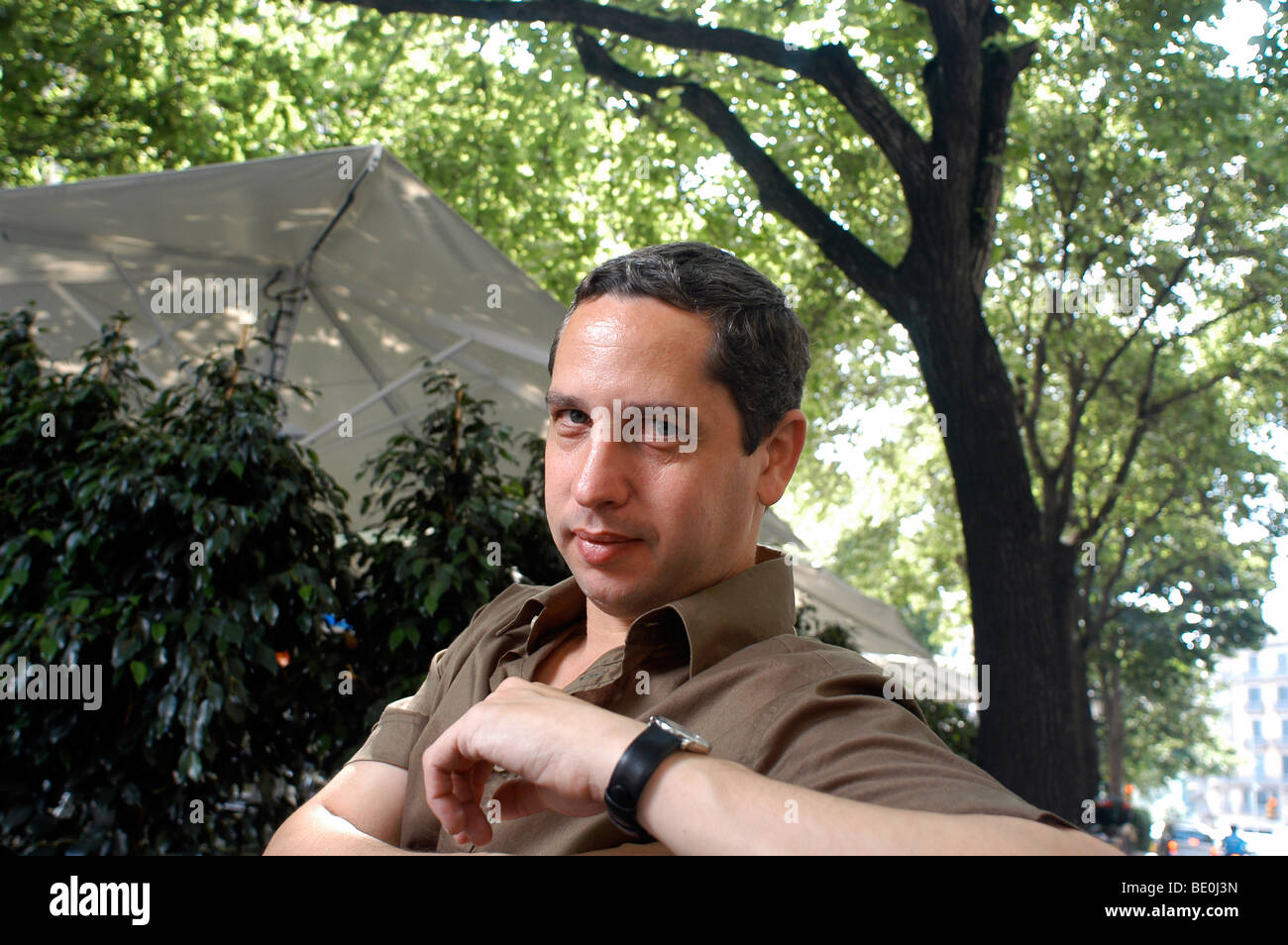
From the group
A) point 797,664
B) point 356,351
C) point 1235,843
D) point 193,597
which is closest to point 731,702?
point 797,664

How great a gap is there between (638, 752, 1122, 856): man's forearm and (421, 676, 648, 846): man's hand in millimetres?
84

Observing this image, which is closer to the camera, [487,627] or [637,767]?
[637,767]

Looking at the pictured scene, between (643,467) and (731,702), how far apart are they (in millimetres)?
378

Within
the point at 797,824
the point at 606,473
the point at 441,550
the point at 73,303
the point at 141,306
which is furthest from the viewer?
the point at 141,306

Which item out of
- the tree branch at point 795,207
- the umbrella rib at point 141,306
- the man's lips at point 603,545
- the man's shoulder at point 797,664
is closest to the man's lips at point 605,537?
the man's lips at point 603,545

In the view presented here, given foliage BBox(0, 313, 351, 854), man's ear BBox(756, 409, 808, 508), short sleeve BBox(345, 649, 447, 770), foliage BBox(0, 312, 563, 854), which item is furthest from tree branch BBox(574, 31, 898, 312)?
short sleeve BBox(345, 649, 447, 770)

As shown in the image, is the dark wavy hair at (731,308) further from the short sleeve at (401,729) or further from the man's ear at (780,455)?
the short sleeve at (401,729)

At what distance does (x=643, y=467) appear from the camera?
1.66 meters

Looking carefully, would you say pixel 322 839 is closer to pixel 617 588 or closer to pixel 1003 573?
pixel 617 588

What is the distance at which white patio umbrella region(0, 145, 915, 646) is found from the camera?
5.73 m

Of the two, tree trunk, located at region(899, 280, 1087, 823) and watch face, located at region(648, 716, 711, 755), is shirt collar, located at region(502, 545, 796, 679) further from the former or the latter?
tree trunk, located at region(899, 280, 1087, 823)

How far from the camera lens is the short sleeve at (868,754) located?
120cm

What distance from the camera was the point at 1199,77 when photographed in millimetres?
7383

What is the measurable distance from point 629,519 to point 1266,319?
1286 centimetres
